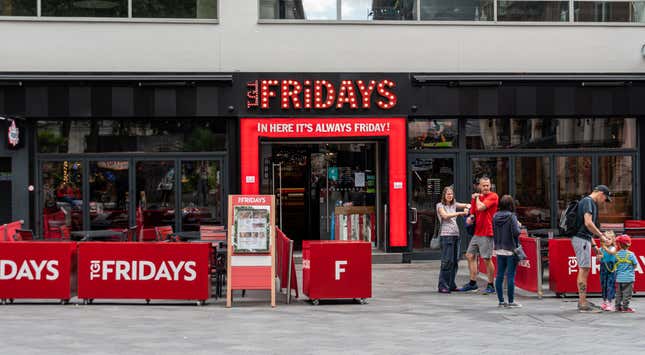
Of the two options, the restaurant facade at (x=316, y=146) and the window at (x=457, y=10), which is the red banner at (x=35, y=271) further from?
the window at (x=457, y=10)

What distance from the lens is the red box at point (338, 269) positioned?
1254cm

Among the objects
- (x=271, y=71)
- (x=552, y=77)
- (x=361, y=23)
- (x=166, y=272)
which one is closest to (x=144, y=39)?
(x=271, y=71)

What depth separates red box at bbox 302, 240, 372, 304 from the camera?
41.1 feet

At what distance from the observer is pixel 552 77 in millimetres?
18469

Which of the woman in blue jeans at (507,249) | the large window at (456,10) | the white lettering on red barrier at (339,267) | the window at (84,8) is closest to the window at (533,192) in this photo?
the large window at (456,10)

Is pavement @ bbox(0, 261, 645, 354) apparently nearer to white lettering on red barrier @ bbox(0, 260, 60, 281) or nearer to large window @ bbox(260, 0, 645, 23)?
white lettering on red barrier @ bbox(0, 260, 60, 281)

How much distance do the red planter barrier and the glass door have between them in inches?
177

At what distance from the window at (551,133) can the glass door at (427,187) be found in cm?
78

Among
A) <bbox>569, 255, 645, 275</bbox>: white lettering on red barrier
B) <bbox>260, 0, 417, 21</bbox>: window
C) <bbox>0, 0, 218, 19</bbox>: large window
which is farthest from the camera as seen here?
<bbox>260, 0, 417, 21</bbox>: window

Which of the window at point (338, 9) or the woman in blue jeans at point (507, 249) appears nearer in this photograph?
the woman in blue jeans at point (507, 249)

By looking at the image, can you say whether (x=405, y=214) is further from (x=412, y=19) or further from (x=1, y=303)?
(x=1, y=303)

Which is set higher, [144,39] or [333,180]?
[144,39]

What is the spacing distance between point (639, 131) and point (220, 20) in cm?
1017

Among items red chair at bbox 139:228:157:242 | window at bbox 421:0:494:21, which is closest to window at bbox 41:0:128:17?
red chair at bbox 139:228:157:242
